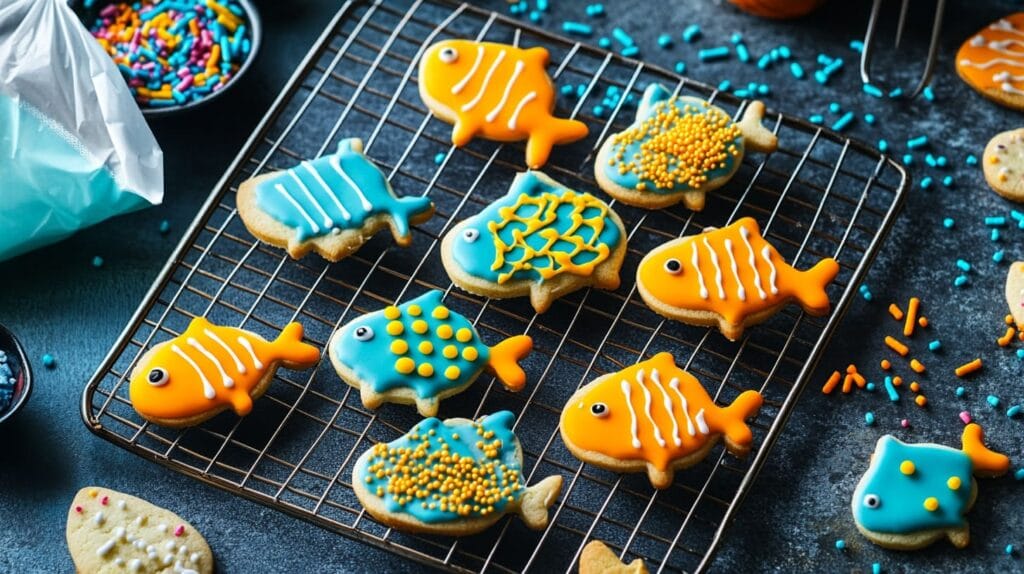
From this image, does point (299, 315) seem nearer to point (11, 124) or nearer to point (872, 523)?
point (11, 124)

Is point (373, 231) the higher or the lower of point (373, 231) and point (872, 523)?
the higher

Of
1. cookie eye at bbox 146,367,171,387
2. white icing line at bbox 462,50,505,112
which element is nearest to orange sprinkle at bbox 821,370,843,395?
white icing line at bbox 462,50,505,112

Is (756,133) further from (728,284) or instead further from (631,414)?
(631,414)

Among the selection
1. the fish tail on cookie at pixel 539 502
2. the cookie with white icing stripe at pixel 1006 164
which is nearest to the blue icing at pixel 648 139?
the cookie with white icing stripe at pixel 1006 164

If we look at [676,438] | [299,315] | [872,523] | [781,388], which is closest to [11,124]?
[299,315]

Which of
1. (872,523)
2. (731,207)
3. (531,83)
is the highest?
(531,83)

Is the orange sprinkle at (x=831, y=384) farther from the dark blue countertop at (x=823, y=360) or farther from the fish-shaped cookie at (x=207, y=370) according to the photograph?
the fish-shaped cookie at (x=207, y=370)

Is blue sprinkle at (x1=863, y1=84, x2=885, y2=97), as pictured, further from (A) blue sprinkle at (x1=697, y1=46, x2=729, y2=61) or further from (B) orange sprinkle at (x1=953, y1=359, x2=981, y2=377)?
(B) orange sprinkle at (x1=953, y1=359, x2=981, y2=377)

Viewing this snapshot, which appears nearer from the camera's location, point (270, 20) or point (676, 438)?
point (676, 438)
